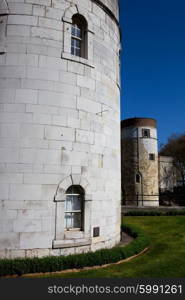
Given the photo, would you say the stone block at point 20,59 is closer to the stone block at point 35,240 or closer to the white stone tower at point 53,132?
the white stone tower at point 53,132

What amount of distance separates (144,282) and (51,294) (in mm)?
2394

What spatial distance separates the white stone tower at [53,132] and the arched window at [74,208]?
0.03 m

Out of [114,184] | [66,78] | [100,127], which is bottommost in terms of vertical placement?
[114,184]

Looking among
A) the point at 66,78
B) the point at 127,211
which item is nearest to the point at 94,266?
the point at 66,78

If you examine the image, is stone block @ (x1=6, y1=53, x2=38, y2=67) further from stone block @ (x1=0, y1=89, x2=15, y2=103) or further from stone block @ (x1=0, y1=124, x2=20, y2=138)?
stone block @ (x1=0, y1=124, x2=20, y2=138)

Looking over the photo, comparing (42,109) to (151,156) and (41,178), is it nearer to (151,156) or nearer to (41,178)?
(41,178)

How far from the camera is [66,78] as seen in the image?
27.9 ft

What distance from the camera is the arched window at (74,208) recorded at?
→ 327 inches

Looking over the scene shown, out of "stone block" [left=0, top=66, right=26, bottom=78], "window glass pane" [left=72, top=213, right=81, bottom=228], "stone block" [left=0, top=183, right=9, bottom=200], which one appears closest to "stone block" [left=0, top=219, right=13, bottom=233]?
"stone block" [left=0, top=183, right=9, bottom=200]

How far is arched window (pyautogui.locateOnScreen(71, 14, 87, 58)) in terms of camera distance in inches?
361

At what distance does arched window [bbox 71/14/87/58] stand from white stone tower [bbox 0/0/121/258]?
0.12 ft

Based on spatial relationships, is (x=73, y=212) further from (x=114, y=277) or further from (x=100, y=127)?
(x=100, y=127)

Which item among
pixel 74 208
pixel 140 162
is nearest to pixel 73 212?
pixel 74 208

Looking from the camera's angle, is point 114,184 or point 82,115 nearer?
point 82,115
